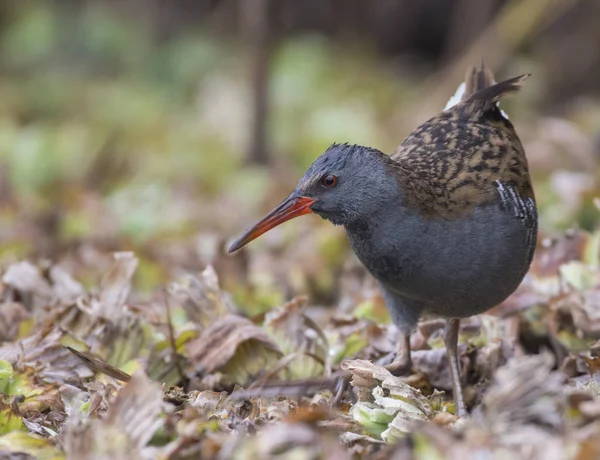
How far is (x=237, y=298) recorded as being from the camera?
5410mm

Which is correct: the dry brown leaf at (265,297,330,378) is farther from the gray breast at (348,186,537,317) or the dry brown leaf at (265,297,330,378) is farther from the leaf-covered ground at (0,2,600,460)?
Result: the gray breast at (348,186,537,317)

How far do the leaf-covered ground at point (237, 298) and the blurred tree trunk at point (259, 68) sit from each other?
0.25 meters

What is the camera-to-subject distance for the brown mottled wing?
3.97 meters

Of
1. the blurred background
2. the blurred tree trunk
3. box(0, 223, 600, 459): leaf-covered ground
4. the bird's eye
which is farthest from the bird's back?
the blurred tree trunk

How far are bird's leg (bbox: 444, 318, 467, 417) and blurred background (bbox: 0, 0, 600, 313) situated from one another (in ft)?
4.41

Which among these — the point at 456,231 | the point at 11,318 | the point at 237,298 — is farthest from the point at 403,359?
the point at 11,318

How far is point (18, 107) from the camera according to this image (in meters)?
10.2

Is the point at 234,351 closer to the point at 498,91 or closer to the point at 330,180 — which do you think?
the point at 330,180

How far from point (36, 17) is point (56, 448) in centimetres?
949

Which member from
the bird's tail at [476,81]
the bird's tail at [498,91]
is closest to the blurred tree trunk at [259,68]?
the bird's tail at [476,81]

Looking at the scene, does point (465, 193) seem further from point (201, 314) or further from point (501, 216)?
point (201, 314)

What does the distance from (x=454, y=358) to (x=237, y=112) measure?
5.85 m

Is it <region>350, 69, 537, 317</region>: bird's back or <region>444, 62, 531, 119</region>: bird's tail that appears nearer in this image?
<region>350, 69, 537, 317</region>: bird's back

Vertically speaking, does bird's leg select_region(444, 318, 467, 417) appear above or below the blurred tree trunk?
below
